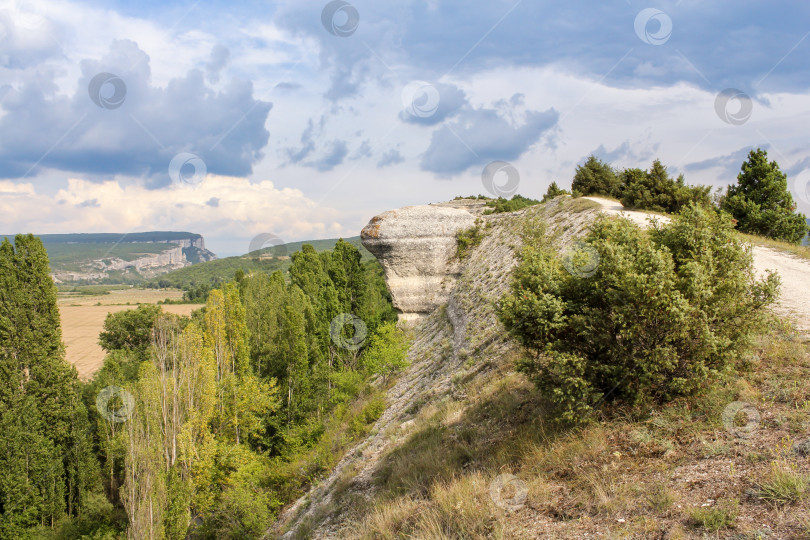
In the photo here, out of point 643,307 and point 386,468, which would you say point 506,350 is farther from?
point 643,307

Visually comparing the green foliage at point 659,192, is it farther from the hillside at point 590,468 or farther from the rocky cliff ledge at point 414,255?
the rocky cliff ledge at point 414,255

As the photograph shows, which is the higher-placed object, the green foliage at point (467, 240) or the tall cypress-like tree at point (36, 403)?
the green foliage at point (467, 240)

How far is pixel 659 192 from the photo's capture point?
22.1m

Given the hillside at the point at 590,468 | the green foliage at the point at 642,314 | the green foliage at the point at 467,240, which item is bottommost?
the hillside at the point at 590,468

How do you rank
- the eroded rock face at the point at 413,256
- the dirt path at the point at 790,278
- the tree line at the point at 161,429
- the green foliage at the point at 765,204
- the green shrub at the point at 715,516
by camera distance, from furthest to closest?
the eroded rock face at the point at 413,256
the green foliage at the point at 765,204
the tree line at the point at 161,429
the dirt path at the point at 790,278
the green shrub at the point at 715,516

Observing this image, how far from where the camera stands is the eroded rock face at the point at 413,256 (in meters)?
36.9

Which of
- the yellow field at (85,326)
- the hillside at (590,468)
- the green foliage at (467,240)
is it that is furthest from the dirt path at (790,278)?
the yellow field at (85,326)

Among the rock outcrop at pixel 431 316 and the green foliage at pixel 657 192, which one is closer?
the rock outcrop at pixel 431 316

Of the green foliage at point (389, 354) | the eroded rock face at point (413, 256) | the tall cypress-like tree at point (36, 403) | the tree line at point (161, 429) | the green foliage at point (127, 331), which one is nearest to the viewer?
the tree line at point (161, 429)

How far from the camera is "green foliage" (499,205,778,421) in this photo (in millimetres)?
6719

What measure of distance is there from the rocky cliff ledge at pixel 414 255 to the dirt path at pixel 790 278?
57.7ft

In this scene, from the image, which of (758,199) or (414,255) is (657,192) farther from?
(414,255)

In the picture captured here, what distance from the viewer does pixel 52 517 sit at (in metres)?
22.1

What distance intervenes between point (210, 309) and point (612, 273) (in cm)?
2445
